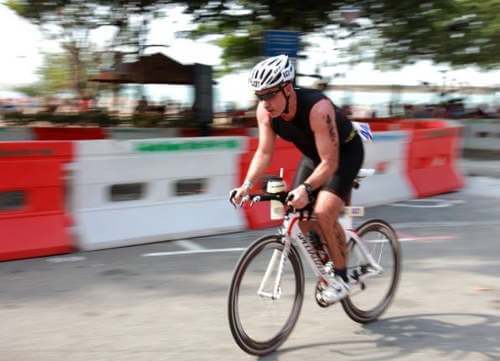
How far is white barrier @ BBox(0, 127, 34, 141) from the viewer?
13.1 m

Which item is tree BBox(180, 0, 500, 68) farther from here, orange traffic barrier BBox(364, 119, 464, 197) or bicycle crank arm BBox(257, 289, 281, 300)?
bicycle crank arm BBox(257, 289, 281, 300)

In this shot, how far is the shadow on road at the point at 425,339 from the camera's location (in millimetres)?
3941

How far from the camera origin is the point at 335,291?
4.12m

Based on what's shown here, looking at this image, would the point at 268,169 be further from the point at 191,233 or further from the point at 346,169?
the point at 346,169

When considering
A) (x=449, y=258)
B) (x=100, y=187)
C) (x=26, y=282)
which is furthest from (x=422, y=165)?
(x=26, y=282)

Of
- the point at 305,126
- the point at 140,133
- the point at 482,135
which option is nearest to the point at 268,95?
the point at 305,126

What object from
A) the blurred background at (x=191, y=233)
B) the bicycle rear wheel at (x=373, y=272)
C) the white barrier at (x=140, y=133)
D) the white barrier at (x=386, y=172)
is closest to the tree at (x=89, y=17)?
the blurred background at (x=191, y=233)

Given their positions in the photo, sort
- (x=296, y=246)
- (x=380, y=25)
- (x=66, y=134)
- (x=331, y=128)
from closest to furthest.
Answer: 1. (x=331, y=128)
2. (x=296, y=246)
3. (x=66, y=134)
4. (x=380, y=25)

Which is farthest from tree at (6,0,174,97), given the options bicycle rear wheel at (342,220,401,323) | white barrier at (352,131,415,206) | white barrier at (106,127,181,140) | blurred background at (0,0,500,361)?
bicycle rear wheel at (342,220,401,323)

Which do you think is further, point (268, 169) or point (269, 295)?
point (268, 169)

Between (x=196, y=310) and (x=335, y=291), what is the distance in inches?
47.5

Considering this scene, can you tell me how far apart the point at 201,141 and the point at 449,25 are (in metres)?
16.0

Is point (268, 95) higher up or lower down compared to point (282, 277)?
higher up

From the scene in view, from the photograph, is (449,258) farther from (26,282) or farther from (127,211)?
(26,282)
